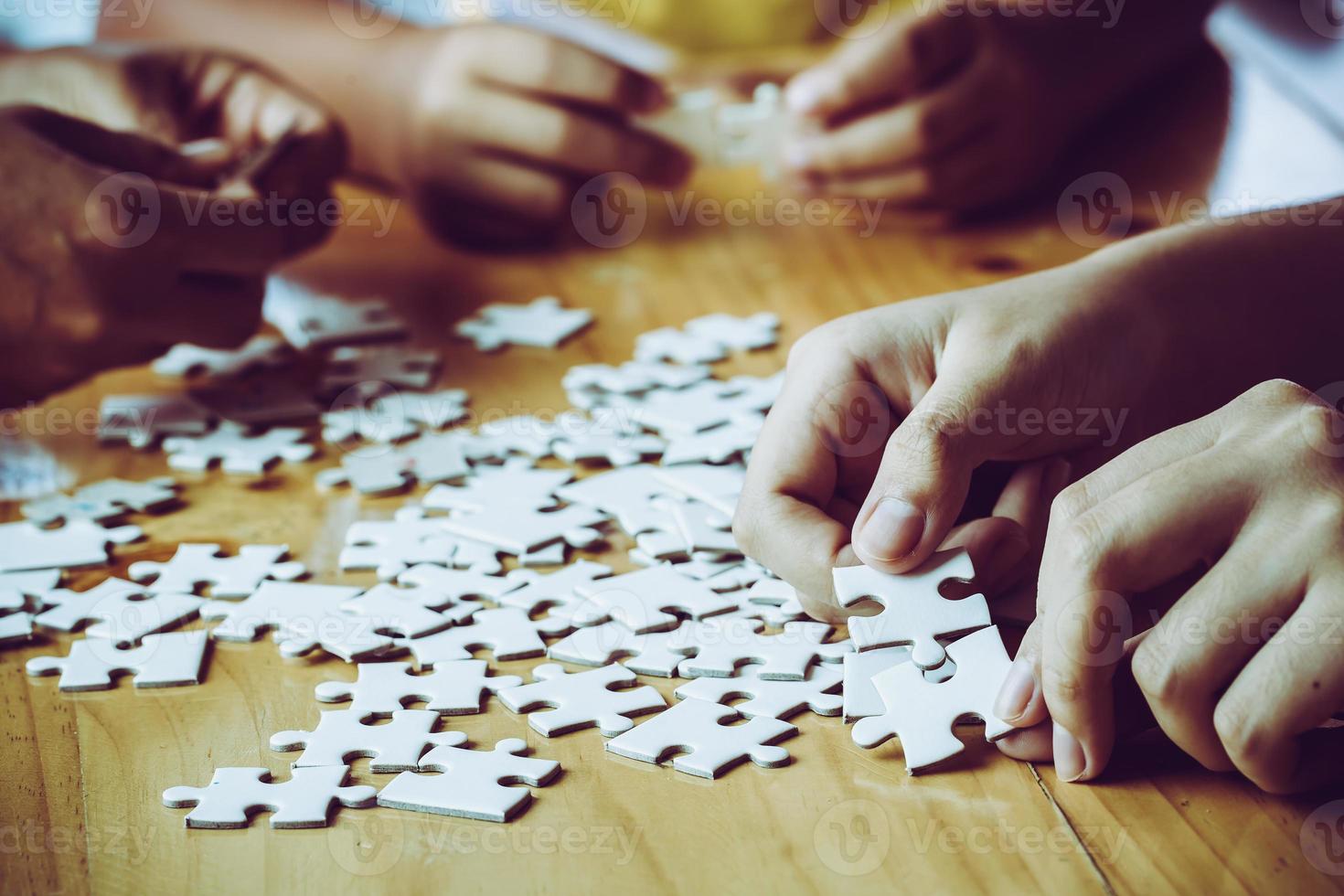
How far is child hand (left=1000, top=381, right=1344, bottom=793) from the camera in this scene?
884mm

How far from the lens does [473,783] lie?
105 centimetres

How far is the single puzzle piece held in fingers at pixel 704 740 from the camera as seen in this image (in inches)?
41.7

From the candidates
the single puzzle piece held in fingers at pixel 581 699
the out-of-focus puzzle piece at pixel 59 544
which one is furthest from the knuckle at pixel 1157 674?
the out-of-focus puzzle piece at pixel 59 544

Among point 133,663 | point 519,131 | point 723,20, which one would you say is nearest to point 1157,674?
point 133,663

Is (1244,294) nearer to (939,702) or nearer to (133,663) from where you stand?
(939,702)

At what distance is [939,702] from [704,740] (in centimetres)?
22

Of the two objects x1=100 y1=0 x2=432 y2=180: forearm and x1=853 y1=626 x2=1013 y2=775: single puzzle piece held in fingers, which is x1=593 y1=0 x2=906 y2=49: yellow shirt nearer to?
x1=100 y1=0 x2=432 y2=180: forearm

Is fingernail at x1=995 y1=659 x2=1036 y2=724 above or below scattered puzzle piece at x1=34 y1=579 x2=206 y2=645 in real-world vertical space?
above

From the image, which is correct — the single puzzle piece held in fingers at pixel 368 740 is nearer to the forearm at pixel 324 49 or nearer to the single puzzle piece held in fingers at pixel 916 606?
the single puzzle piece held in fingers at pixel 916 606

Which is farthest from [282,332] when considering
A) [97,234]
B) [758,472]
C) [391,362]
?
[758,472]

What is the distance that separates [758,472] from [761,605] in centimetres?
15

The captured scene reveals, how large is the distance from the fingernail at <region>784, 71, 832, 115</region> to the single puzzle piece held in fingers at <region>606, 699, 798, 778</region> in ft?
4.91

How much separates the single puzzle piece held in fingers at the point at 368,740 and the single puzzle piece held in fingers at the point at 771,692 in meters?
0.24

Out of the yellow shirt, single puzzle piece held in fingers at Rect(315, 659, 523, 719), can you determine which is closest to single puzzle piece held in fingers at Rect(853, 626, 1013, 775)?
single puzzle piece held in fingers at Rect(315, 659, 523, 719)
